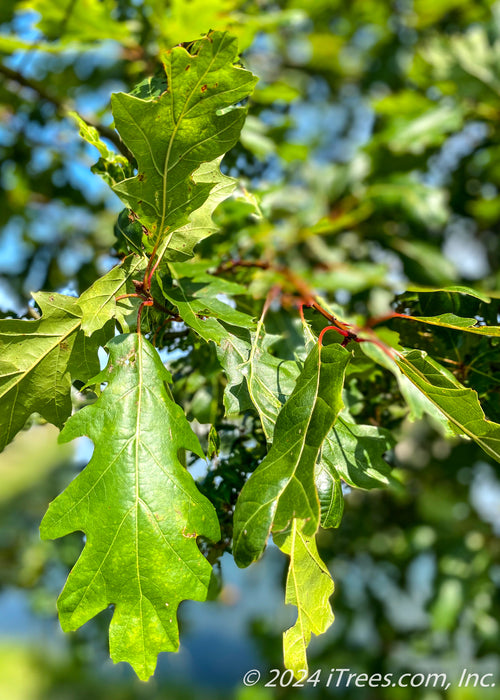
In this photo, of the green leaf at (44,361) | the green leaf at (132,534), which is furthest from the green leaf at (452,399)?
the green leaf at (44,361)

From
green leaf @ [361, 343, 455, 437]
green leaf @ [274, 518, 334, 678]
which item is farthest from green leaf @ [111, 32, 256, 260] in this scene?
green leaf @ [274, 518, 334, 678]

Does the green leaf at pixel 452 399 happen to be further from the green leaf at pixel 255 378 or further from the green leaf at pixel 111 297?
the green leaf at pixel 111 297

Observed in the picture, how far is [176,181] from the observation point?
27.1 inches

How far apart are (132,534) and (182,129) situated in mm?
459

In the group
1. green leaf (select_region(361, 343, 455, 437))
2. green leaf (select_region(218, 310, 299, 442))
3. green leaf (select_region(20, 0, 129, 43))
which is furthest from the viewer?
green leaf (select_region(20, 0, 129, 43))

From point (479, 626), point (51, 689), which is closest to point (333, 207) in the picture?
point (479, 626)

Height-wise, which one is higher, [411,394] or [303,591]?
[411,394]

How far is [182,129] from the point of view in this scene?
25.9 inches

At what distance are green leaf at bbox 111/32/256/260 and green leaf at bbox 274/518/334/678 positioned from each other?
1.29 feet

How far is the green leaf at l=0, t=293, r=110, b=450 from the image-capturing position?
0.75 meters

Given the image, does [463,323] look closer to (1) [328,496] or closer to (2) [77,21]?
(1) [328,496]

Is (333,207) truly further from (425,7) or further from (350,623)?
(350,623)

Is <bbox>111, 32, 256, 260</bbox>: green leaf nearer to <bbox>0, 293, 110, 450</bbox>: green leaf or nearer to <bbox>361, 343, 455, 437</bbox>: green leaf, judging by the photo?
<bbox>0, 293, 110, 450</bbox>: green leaf

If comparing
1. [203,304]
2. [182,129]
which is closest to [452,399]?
[203,304]
